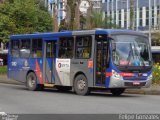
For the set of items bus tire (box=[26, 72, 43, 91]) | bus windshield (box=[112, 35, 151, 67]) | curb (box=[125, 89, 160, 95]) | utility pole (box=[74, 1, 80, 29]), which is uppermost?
utility pole (box=[74, 1, 80, 29])

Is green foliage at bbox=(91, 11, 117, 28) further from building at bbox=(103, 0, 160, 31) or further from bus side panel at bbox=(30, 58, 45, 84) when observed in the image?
bus side panel at bbox=(30, 58, 45, 84)

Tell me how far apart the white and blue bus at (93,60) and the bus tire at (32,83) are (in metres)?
0.29

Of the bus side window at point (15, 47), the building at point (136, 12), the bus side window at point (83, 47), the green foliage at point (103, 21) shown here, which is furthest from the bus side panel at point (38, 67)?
the green foliage at point (103, 21)

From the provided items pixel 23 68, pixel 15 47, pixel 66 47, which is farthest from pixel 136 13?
pixel 66 47

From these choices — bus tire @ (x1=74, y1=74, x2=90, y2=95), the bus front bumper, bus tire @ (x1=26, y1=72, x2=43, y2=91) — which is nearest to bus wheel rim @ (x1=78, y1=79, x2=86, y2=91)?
bus tire @ (x1=74, y1=74, x2=90, y2=95)

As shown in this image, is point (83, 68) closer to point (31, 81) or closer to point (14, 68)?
point (31, 81)

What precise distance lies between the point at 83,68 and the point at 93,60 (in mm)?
723

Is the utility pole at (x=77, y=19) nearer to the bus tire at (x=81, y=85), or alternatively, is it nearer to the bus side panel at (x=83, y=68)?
the bus side panel at (x=83, y=68)

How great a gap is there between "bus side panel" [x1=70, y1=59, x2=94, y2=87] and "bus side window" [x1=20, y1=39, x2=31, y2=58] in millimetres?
4310

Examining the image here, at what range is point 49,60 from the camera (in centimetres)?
2484

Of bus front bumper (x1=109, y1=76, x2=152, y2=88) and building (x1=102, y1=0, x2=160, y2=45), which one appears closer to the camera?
bus front bumper (x1=109, y1=76, x2=152, y2=88)

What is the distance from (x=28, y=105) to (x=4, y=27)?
30.1 metres

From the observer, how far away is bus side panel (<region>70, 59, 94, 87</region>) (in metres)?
22.0

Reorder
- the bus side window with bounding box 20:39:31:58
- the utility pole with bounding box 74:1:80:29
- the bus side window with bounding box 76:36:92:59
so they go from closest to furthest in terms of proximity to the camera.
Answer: the bus side window with bounding box 76:36:92:59
the bus side window with bounding box 20:39:31:58
the utility pole with bounding box 74:1:80:29
